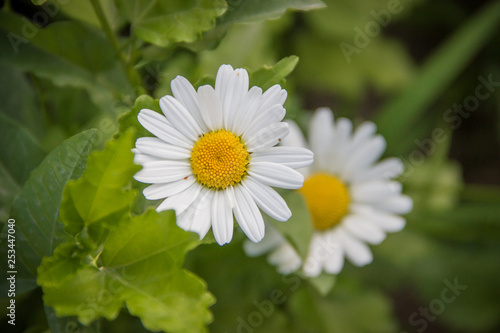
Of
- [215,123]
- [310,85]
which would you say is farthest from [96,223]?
[310,85]

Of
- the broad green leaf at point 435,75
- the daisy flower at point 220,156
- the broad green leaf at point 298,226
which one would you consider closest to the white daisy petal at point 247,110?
the daisy flower at point 220,156

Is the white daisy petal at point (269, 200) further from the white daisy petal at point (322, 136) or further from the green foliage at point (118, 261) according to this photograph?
the white daisy petal at point (322, 136)

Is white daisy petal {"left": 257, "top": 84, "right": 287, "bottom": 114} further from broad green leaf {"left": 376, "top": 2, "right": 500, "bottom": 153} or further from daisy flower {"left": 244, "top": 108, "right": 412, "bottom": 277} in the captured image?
broad green leaf {"left": 376, "top": 2, "right": 500, "bottom": 153}

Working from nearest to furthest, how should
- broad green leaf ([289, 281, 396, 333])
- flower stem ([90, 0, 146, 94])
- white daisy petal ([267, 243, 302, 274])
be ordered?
1. flower stem ([90, 0, 146, 94])
2. white daisy petal ([267, 243, 302, 274])
3. broad green leaf ([289, 281, 396, 333])

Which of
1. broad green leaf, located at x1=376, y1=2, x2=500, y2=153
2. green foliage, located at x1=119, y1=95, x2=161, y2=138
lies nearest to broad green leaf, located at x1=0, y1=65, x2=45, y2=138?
green foliage, located at x1=119, y1=95, x2=161, y2=138

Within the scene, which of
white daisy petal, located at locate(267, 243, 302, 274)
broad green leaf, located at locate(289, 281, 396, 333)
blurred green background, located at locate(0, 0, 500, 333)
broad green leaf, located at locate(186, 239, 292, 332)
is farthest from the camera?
broad green leaf, located at locate(289, 281, 396, 333)

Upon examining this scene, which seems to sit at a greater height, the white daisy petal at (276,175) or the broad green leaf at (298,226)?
the white daisy petal at (276,175)
